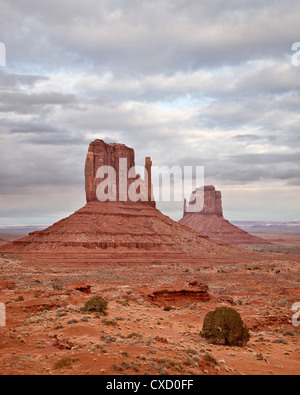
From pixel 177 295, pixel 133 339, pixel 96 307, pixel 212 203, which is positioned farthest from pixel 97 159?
pixel 212 203

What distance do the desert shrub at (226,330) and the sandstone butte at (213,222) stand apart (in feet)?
496

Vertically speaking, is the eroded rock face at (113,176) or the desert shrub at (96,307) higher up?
the eroded rock face at (113,176)

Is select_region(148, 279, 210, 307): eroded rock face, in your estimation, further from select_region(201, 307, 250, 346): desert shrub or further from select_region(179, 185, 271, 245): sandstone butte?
select_region(179, 185, 271, 245): sandstone butte

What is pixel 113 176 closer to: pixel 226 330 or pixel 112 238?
pixel 112 238

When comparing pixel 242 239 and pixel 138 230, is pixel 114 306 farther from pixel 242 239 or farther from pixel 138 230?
pixel 242 239

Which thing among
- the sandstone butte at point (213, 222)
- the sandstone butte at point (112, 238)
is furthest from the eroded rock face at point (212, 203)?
the sandstone butte at point (112, 238)

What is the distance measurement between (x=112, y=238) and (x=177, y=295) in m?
56.3

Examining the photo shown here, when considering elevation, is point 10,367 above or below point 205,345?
above

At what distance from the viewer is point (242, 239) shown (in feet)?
545

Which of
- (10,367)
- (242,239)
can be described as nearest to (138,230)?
(10,367)

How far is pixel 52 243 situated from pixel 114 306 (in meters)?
58.0

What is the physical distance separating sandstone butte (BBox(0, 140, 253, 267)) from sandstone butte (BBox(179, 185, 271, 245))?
70933 millimetres

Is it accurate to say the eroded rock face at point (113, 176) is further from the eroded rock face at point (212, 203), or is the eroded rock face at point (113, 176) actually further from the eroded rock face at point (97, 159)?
the eroded rock face at point (212, 203)

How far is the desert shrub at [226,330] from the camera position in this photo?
15758mm
